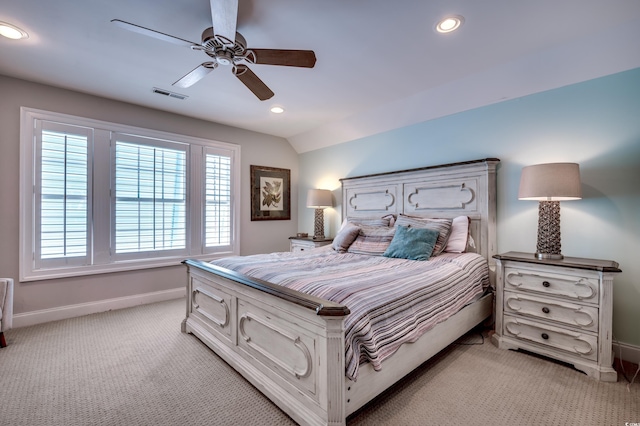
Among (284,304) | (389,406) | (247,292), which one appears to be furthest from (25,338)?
(389,406)

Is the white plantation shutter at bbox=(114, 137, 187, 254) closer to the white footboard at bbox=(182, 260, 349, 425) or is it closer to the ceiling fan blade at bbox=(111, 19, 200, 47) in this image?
the white footboard at bbox=(182, 260, 349, 425)

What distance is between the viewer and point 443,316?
2.07 meters

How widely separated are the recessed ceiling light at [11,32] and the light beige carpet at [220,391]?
2533 mm

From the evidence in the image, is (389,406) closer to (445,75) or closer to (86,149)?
(445,75)

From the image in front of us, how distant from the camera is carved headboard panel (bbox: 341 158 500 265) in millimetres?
2980

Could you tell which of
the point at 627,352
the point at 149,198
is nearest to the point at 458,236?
the point at 627,352

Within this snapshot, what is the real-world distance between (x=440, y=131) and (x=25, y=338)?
4809 mm

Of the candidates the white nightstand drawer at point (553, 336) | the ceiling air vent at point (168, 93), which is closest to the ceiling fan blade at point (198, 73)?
the ceiling air vent at point (168, 93)

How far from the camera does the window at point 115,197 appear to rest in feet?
10.0

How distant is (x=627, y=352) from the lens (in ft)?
7.47

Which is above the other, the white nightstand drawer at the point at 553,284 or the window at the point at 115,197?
the window at the point at 115,197

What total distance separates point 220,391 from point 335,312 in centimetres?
118

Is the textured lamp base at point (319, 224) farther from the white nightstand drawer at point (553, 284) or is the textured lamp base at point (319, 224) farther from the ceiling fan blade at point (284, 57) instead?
the ceiling fan blade at point (284, 57)

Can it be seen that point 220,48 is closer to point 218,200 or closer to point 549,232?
point 218,200
